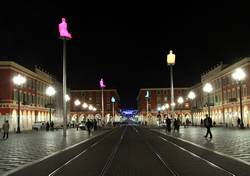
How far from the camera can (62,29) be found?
4050cm

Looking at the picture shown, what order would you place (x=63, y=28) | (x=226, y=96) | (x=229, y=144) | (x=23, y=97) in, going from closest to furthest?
(x=229, y=144) → (x=63, y=28) → (x=23, y=97) → (x=226, y=96)

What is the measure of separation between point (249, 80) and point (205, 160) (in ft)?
174

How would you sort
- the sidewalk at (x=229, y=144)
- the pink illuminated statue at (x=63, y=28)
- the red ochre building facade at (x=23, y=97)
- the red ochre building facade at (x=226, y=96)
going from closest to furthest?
the sidewalk at (x=229, y=144), the pink illuminated statue at (x=63, y=28), the red ochre building facade at (x=23, y=97), the red ochre building facade at (x=226, y=96)

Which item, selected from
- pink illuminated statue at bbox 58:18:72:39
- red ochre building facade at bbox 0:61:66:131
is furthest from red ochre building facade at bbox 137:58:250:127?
red ochre building facade at bbox 0:61:66:131

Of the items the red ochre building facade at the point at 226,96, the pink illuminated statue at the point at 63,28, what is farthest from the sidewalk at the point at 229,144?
the red ochre building facade at the point at 226,96

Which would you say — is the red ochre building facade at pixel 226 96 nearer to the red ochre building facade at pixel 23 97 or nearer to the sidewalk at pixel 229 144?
the sidewalk at pixel 229 144

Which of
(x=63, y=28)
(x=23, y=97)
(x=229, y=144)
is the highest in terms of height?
(x=63, y=28)

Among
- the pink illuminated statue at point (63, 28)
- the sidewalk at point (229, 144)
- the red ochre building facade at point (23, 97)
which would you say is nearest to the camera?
the sidewalk at point (229, 144)

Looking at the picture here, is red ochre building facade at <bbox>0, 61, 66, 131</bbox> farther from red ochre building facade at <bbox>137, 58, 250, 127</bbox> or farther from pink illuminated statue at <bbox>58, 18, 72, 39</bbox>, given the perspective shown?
red ochre building facade at <bbox>137, 58, 250, 127</bbox>

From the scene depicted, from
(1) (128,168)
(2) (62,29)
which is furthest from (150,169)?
(2) (62,29)

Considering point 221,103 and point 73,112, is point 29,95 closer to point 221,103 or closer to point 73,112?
point 221,103

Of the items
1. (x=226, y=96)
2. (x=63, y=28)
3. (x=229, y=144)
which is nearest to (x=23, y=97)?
(x=63, y=28)

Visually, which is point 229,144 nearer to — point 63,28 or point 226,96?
point 63,28

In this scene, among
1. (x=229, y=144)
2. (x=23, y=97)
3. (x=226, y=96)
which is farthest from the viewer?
(x=226, y=96)
